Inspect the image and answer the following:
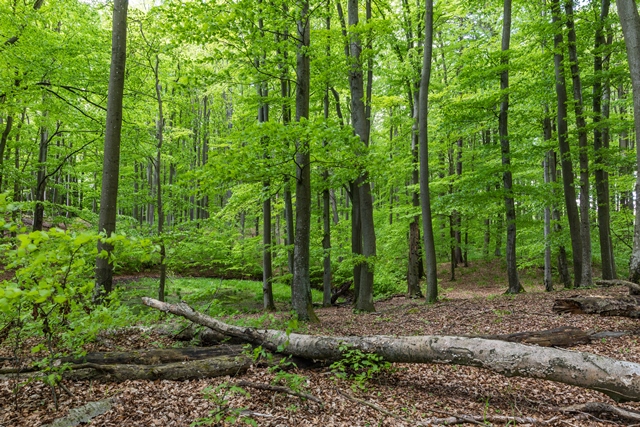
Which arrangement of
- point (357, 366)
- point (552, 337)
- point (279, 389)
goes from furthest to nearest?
point (552, 337)
point (357, 366)
point (279, 389)

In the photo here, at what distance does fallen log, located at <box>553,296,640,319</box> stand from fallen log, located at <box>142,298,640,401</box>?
3.91 m

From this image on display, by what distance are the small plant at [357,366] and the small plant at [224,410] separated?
1.24 meters

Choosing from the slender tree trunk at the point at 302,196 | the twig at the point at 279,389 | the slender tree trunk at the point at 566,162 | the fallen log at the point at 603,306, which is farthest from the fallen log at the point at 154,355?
the slender tree trunk at the point at 566,162

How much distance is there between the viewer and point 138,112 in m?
10.6

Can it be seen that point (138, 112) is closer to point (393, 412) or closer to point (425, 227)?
point (425, 227)

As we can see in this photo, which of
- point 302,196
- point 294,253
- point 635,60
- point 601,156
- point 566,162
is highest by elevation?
point 635,60

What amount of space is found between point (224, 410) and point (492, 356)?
2817 mm

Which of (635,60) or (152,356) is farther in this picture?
(635,60)

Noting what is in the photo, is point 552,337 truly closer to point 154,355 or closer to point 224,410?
point 224,410

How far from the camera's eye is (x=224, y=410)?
3279 millimetres

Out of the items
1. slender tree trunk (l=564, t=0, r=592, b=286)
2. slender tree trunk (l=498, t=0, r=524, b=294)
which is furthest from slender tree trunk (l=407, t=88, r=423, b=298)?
slender tree trunk (l=564, t=0, r=592, b=286)

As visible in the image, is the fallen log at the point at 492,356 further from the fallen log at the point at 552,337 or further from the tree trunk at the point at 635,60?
the tree trunk at the point at 635,60

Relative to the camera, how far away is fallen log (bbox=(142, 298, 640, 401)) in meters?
3.40

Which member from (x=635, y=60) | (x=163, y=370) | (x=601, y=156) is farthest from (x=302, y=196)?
(x=601, y=156)
